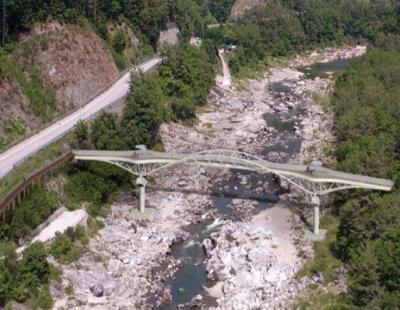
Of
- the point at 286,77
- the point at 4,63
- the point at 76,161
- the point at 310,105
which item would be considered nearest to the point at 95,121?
the point at 76,161

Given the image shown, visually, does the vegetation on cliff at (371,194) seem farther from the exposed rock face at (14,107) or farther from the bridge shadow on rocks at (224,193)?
the exposed rock face at (14,107)

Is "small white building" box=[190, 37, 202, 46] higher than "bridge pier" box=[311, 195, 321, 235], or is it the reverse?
"bridge pier" box=[311, 195, 321, 235]

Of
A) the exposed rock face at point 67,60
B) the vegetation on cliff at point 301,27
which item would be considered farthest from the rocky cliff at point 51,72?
the vegetation on cliff at point 301,27

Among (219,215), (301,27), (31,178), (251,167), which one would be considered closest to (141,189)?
(219,215)

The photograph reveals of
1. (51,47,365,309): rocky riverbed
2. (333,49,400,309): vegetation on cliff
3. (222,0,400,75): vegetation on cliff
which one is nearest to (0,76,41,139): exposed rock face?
(51,47,365,309): rocky riverbed

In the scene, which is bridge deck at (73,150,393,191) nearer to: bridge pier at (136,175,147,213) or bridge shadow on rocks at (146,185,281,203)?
bridge pier at (136,175,147,213)

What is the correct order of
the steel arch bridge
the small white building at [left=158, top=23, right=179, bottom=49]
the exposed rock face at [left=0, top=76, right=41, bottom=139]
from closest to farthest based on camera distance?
the steel arch bridge, the exposed rock face at [left=0, top=76, right=41, bottom=139], the small white building at [left=158, top=23, right=179, bottom=49]
